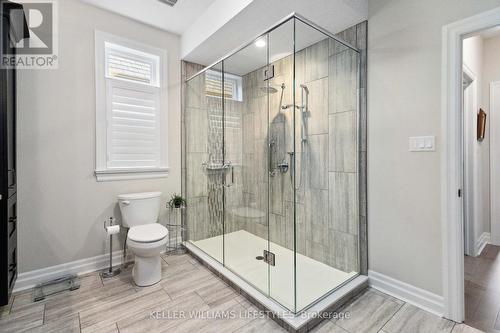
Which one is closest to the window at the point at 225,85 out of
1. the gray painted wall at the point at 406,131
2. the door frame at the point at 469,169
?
the gray painted wall at the point at 406,131

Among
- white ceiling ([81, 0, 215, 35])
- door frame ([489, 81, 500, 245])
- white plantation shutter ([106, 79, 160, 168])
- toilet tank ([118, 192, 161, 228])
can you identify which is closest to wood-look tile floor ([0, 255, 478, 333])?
toilet tank ([118, 192, 161, 228])

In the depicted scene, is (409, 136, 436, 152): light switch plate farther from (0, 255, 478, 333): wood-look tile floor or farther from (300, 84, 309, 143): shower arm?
(0, 255, 478, 333): wood-look tile floor

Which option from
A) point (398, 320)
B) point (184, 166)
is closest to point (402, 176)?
point (398, 320)

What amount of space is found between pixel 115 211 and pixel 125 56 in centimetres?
172

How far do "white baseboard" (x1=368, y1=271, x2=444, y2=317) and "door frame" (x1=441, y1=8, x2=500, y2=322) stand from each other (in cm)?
5

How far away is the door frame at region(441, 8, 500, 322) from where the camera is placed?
1.66 metres

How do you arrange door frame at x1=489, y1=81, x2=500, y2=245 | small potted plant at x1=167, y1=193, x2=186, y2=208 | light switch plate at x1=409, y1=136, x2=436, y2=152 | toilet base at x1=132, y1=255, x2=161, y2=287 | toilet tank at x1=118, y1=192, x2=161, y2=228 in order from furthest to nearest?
door frame at x1=489, y1=81, x2=500, y2=245 → small potted plant at x1=167, y1=193, x2=186, y2=208 → toilet tank at x1=118, y1=192, x2=161, y2=228 → toilet base at x1=132, y1=255, x2=161, y2=287 → light switch plate at x1=409, y1=136, x2=436, y2=152

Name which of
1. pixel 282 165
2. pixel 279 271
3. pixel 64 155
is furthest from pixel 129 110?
pixel 279 271

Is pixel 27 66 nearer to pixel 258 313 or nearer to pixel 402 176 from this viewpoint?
pixel 258 313

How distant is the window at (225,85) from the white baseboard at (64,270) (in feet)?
6.82

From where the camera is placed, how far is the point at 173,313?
178 cm

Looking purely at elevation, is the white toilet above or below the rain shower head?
below

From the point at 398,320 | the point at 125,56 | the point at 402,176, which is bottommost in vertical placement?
the point at 398,320

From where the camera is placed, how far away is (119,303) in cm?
190
